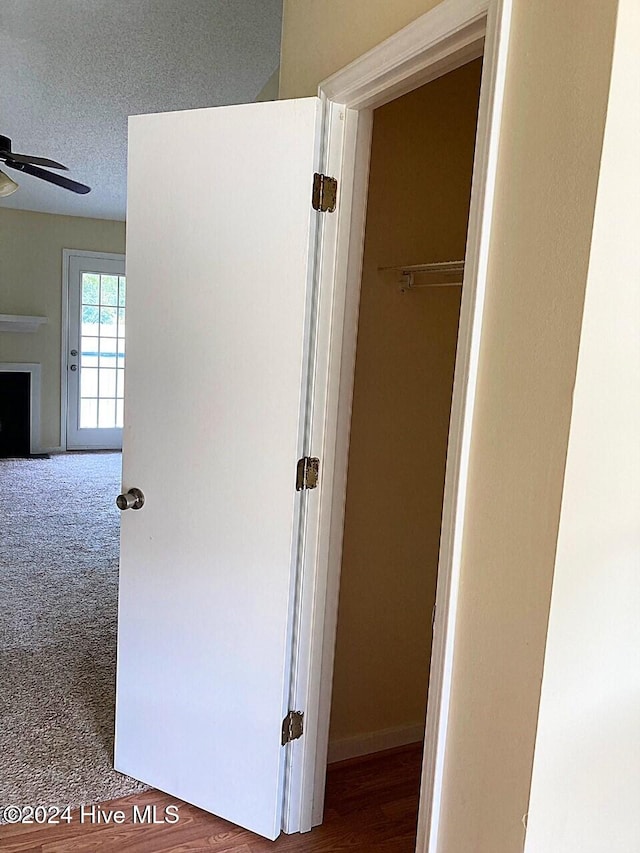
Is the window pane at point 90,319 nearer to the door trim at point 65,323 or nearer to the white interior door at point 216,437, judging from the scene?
the door trim at point 65,323

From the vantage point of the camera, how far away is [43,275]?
687 centimetres

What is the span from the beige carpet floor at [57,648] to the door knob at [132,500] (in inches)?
34.6

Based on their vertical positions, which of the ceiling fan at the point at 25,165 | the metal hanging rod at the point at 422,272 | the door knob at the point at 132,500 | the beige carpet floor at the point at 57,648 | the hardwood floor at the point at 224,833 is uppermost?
the ceiling fan at the point at 25,165

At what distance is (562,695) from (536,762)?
4.7 inches

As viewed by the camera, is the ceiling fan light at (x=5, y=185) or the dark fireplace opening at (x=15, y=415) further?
the dark fireplace opening at (x=15, y=415)

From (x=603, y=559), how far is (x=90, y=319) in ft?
22.5

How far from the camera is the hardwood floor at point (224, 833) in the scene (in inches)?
73.7

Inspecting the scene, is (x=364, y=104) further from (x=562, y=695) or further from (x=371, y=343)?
(x=562, y=695)

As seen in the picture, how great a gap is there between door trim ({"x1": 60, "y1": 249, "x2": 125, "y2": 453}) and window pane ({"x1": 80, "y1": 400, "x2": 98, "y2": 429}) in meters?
0.17

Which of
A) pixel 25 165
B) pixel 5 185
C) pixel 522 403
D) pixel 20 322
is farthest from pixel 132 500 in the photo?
pixel 20 322

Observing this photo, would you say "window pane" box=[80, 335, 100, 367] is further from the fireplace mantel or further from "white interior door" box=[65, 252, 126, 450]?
the fireplace mantel

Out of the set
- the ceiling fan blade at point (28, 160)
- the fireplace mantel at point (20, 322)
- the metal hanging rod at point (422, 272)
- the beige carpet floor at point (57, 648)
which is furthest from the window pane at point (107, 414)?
the metal hanging rod at point (422, 272)

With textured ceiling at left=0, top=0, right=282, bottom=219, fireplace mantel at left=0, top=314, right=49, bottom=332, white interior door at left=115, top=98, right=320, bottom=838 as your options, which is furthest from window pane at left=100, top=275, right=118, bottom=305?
white interior door at left=115, top=98, right=320, bottom=838

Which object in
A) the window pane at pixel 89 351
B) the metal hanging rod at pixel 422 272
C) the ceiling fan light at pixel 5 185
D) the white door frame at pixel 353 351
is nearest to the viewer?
the white door frame at pixel 353 351
